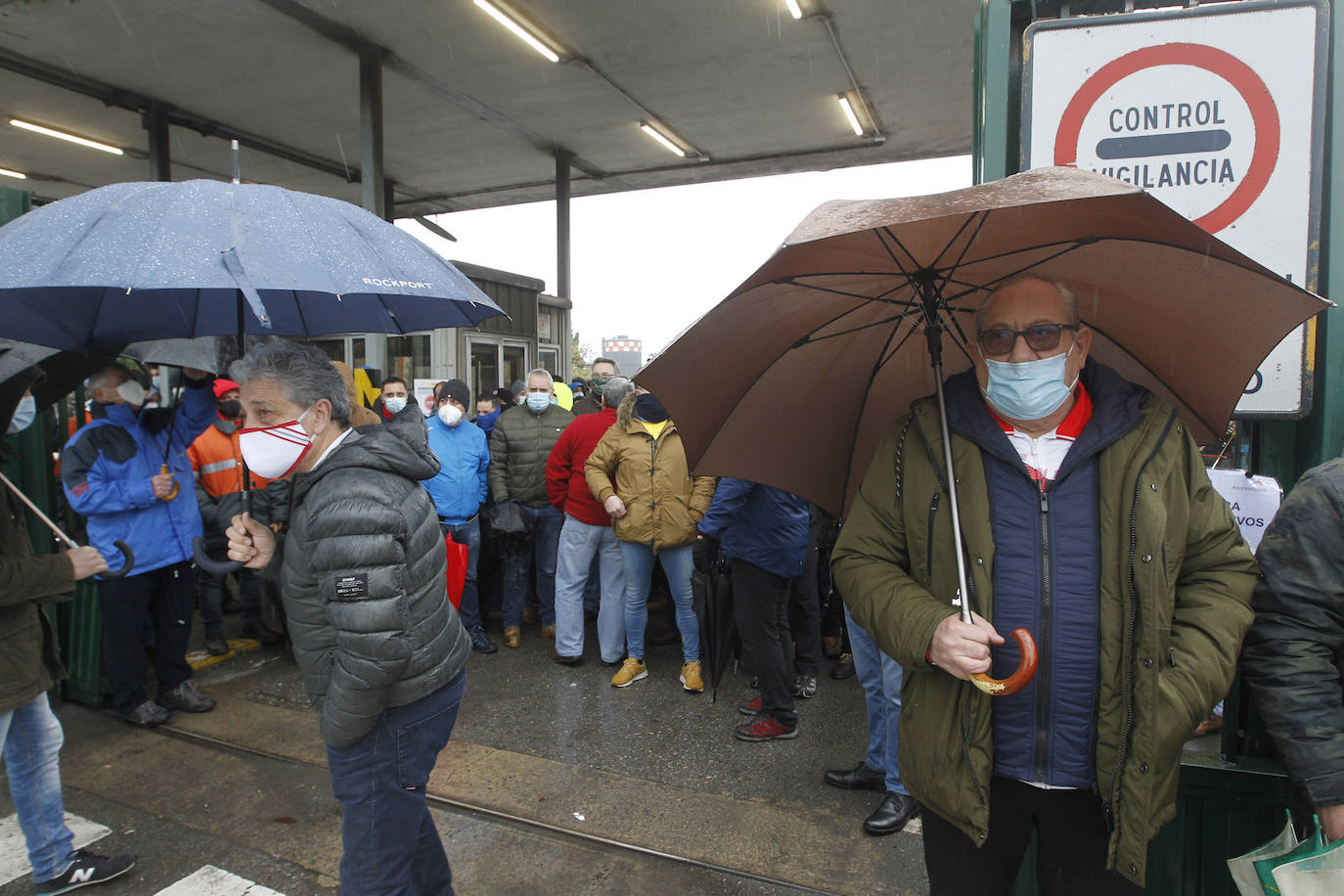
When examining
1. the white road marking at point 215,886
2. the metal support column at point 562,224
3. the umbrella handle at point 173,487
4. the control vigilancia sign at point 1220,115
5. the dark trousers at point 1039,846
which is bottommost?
the white road marking at point 215,886

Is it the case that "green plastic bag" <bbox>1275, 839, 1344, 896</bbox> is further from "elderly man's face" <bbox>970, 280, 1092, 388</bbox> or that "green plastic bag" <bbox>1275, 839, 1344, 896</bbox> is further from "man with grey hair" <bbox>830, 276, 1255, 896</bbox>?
"elderly man's face" <bbox>970, 280, 1092, 388</bbox>

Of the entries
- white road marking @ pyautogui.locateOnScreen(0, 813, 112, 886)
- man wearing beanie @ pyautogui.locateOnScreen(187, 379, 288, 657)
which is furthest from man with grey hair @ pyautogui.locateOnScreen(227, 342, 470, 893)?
man wearing beanie @ pyautogui.locateOnScreen(187, 379, 288, 657)

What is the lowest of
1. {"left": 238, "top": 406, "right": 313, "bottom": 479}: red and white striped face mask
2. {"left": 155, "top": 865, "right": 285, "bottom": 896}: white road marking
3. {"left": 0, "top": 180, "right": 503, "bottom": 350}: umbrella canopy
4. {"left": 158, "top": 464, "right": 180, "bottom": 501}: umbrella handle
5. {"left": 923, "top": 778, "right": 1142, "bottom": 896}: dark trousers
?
{"left": 155, "top": 865, "right": 285, "bottom": 896}: white road marking

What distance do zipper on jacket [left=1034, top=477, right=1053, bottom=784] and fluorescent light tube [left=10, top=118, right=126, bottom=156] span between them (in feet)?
49.1

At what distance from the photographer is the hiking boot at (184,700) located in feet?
15.0

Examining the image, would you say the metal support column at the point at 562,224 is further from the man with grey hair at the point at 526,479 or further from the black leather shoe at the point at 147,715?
the black leather shoe at the point at 147,715

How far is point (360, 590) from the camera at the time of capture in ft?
7.08

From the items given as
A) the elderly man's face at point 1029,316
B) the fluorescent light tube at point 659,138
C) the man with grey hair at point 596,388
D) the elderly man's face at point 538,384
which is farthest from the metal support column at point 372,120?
the elderly man's face at point 1029,316

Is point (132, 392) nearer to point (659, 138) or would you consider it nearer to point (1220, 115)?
point (1220, 115)

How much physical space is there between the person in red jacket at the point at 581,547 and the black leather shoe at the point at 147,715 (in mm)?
2328

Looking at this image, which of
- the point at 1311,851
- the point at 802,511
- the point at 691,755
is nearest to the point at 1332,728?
the point at 1311,851

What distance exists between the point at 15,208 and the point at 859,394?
4470 millimetres

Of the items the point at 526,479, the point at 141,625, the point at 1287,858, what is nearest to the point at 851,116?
the point at 526,479

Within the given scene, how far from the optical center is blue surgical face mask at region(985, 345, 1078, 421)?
1761mm
